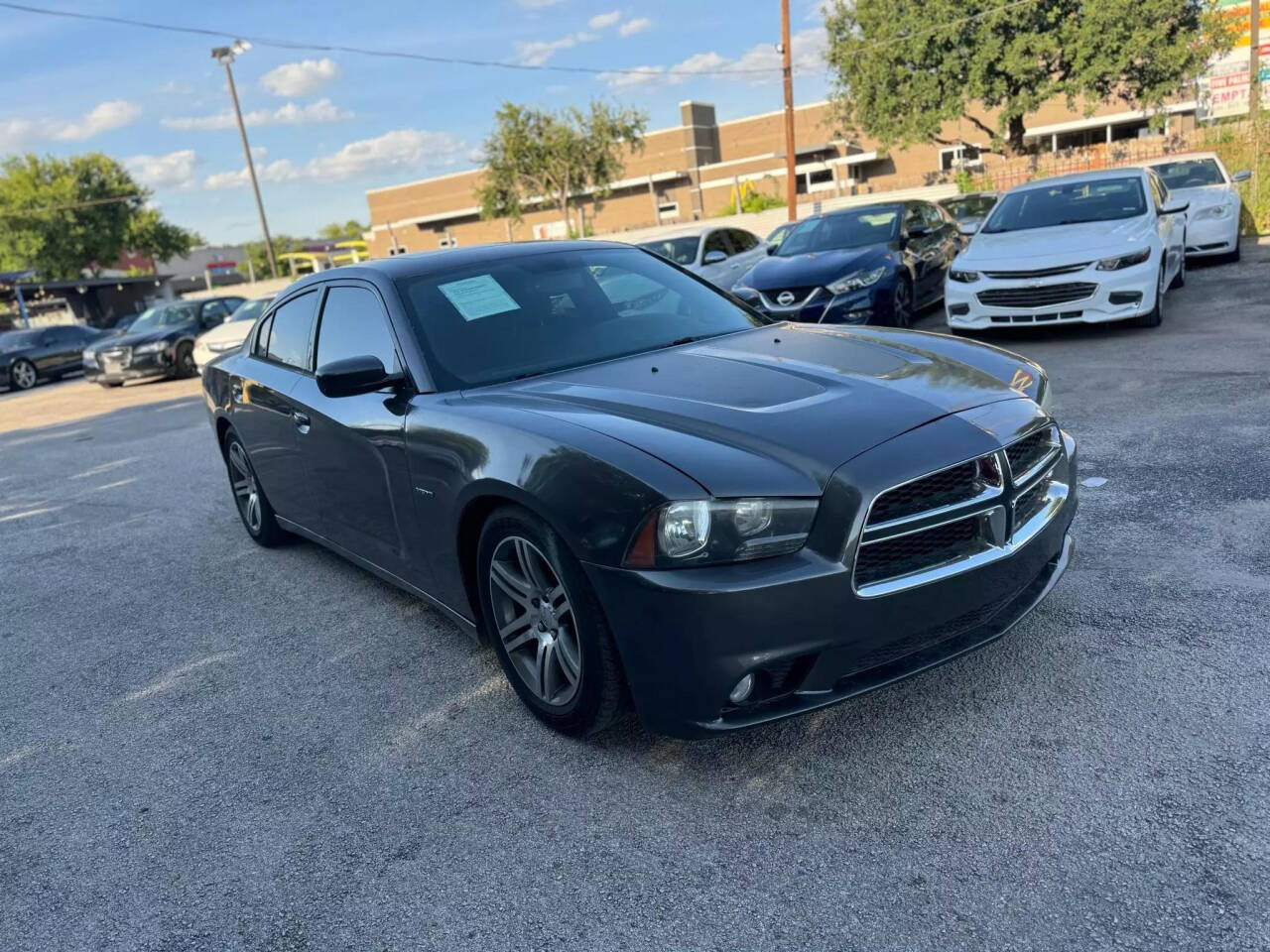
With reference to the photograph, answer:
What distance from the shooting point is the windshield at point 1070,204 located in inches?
377

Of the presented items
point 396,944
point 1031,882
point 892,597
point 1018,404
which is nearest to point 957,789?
point 1031,882

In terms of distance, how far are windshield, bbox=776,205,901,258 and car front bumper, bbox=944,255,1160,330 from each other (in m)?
1.93

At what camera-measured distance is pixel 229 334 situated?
57.5 ft

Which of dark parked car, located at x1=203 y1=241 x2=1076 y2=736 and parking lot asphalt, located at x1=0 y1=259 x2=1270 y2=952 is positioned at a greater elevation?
dark parked car, located at x1=203 y1=241 x2=1076 y2=736

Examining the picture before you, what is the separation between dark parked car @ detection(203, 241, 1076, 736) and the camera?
Answer: 2537 mm

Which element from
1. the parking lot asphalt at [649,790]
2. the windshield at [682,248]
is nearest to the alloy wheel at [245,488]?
the parking lot asphalt at [649,790]

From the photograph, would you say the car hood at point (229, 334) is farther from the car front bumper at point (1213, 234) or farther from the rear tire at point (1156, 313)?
the car front bumper at point (1213, 234)

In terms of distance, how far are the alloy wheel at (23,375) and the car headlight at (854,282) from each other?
834 inches

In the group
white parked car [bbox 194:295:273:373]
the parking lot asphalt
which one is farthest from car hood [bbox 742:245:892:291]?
white parked car [bbox 194:295:273:373]

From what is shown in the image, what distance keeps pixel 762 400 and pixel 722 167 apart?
6670cm

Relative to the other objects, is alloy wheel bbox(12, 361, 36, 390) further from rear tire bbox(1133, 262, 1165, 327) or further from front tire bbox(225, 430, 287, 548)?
rear tire bbox(1133, 262, 1165, 327)

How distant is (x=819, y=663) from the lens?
8.40ft

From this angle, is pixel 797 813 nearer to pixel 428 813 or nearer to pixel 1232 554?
pixel 428 813

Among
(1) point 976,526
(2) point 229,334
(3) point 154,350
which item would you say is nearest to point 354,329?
(1) point 976,526
